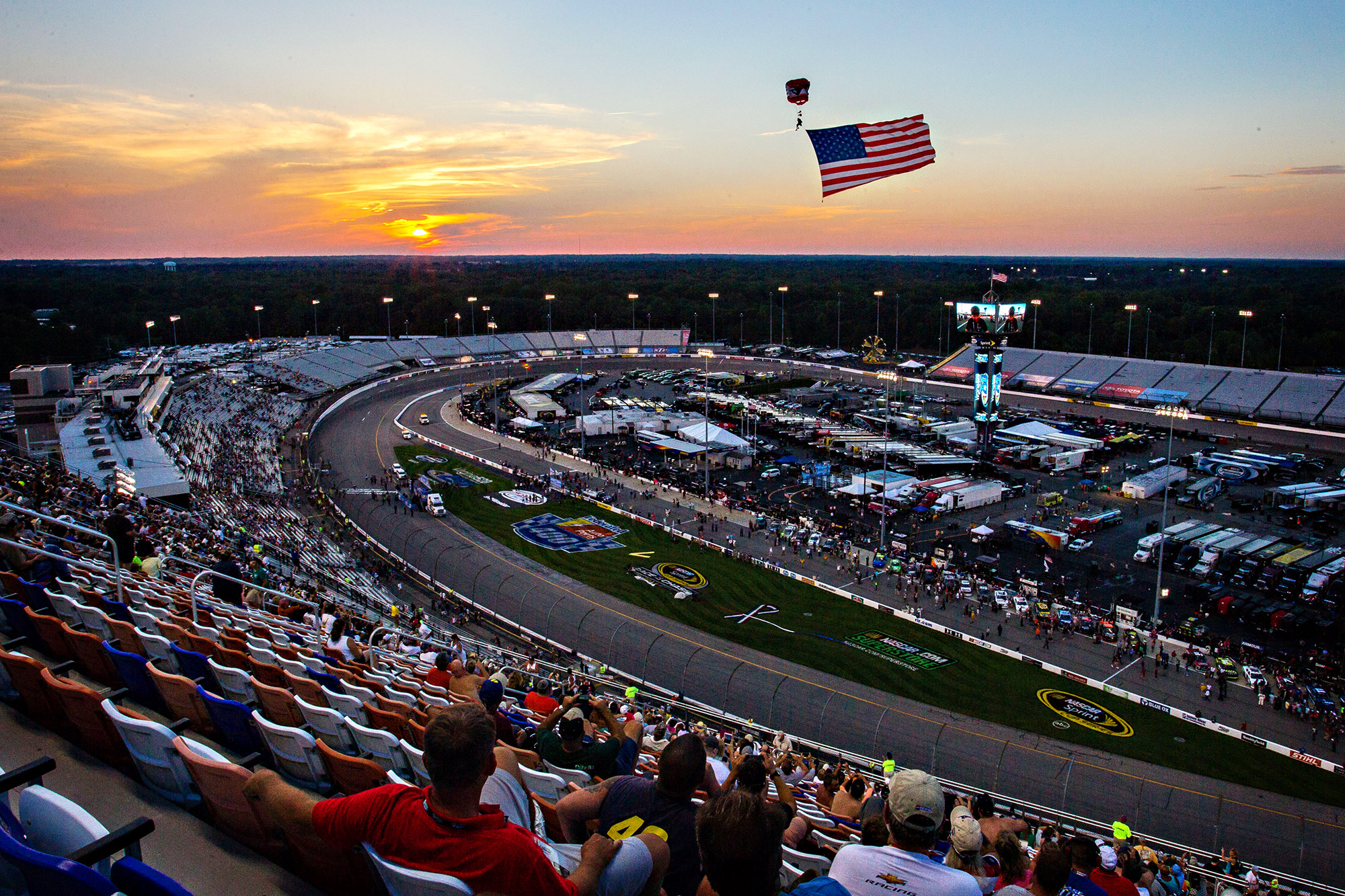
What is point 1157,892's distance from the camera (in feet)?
33.7

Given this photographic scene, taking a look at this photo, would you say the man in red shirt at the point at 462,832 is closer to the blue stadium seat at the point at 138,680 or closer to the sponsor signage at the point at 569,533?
the blue stadium seat at the point at 138,680

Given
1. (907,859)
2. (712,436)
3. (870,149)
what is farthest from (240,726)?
(712,436)

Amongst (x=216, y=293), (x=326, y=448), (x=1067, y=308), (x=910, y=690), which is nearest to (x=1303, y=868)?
(x=910, y=690)

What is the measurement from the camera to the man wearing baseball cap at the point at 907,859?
11.8 feet

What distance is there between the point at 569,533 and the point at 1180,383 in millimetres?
59776

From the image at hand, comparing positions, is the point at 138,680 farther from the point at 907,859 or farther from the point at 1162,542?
the point at 1162,542

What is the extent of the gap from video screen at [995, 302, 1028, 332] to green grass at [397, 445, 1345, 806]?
28968 mm

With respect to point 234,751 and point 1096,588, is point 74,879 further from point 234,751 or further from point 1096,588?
point 1096,588

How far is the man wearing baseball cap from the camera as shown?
361 centimetres

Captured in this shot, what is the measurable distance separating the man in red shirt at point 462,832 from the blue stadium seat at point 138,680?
391 centimetres

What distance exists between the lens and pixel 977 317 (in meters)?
55.2

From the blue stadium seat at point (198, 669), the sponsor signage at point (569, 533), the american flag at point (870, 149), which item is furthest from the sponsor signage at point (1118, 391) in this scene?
the blue stadium seat at point (198, 669)

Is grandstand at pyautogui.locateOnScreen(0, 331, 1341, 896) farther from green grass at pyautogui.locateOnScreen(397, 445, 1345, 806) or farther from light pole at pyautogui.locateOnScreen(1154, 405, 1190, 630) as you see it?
light pole at pyautogui.locateOnScreen(1154, 405, 1190, 630)

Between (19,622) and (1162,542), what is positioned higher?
(19,622)
